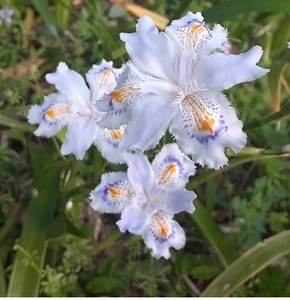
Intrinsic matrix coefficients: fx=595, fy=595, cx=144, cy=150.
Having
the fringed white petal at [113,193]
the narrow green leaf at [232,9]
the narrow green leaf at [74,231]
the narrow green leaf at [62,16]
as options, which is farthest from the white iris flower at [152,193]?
the narrow green leaf at [62,16]

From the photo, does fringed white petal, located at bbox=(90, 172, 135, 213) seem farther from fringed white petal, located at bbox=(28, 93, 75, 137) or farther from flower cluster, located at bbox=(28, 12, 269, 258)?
fringed white petal, located at bbox=(28, 93, 75, 137)

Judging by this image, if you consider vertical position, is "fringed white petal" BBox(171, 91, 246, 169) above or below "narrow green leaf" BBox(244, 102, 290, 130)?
below

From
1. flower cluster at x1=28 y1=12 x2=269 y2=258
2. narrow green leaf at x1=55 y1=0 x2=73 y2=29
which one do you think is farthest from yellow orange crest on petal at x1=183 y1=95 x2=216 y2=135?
narrow green leaf at x1=55 y1=0 x2=73 y2=29

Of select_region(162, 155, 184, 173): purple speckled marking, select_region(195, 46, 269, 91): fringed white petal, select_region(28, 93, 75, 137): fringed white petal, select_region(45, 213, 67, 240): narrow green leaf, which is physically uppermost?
select_region(195, 46, 269, 91): fringed white petal

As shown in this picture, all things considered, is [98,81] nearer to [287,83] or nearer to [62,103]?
[62,103]

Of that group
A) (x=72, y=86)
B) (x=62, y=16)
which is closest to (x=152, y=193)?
(x=72, y=86)

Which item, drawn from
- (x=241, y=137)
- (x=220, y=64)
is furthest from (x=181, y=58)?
(x=241, y=137)

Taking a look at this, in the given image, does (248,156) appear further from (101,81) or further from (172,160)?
(101,81)
